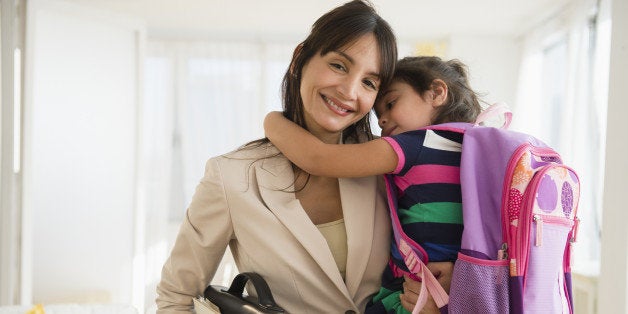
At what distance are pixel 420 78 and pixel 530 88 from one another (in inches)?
196

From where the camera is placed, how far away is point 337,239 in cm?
133

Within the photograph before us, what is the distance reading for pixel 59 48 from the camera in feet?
13.7

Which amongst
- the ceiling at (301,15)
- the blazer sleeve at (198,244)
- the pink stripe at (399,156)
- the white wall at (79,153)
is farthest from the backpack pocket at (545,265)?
the ceiling at (301,15)

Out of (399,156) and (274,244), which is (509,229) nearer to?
(399,156)

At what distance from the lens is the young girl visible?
1135mm

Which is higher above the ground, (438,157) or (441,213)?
(438,157)

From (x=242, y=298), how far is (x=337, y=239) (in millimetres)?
302

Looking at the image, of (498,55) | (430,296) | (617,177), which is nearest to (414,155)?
(430,296)

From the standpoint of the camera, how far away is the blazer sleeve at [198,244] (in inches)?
50.8

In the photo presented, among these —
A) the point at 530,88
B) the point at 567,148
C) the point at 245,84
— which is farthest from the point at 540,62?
the point at 245,84

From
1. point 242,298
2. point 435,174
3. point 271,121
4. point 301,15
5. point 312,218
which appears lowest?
point 242,298

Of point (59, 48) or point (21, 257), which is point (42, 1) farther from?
point (21, 257)

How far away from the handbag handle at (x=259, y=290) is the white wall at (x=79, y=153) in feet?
10.9

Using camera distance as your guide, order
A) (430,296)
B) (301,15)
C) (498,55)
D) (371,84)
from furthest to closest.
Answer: (498,55)
(301,15)
(371,84)
(430,296)
